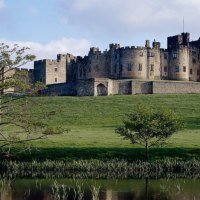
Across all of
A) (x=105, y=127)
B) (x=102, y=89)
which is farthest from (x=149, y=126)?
(x=102, y=89)

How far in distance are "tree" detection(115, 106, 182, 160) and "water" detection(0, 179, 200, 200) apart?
6.94 metres

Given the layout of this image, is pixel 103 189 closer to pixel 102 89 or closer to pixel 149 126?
pixel 149 126

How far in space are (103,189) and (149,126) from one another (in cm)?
1047

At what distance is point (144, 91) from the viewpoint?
87188mm

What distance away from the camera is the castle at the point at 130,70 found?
286 feet

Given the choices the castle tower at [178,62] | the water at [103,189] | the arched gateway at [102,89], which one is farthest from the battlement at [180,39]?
the water at [103,189]

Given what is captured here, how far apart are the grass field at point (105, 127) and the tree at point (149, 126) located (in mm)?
1202

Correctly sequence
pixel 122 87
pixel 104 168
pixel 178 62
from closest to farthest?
1. pixel 104 168
2. pixel 122 87
3. pixel 178 62

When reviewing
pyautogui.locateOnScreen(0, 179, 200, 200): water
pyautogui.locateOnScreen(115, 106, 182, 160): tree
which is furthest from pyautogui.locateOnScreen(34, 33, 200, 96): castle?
pyautogui.locateOnScreen(0, 179, 200, 200): water

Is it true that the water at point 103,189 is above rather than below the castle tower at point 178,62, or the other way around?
below

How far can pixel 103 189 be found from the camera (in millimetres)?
31828

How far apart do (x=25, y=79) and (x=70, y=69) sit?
75.4 meters

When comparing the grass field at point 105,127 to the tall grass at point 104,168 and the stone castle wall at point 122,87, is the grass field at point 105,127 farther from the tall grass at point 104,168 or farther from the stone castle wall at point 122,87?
the stone castle wall at point 122,87

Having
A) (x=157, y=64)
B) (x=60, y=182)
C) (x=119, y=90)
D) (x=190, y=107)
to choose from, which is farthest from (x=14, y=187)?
(x=157, y=64)
